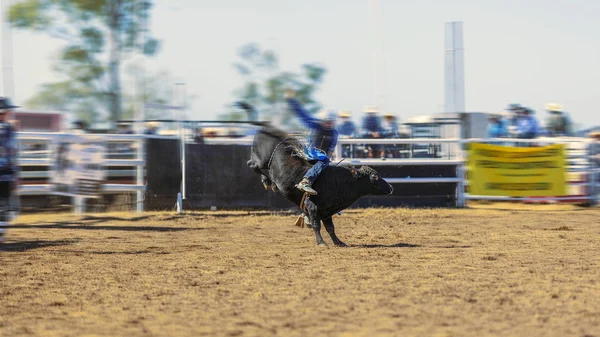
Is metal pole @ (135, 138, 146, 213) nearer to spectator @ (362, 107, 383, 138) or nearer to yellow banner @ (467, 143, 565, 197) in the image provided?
spectator @ (362, 107, 383, 138)

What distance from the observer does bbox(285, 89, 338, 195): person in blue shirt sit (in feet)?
33.3

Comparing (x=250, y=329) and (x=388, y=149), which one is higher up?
(x=388, y=149)

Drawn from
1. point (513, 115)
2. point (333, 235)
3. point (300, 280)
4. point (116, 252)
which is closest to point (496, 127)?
point (513, 115)

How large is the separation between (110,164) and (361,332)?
422 inches

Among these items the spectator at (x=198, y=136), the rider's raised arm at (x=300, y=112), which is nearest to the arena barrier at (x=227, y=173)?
the spectator at (x=198, y=136)

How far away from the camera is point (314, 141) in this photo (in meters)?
11.1

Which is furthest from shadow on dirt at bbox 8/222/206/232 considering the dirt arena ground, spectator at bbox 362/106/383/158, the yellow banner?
the yellow banner

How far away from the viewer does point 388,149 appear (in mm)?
16875

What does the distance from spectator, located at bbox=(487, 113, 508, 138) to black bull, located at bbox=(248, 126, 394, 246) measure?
8056 millimetres

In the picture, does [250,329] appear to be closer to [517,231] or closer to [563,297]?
[563,297]

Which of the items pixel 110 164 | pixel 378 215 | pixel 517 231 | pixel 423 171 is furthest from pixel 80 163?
pixel 517 231

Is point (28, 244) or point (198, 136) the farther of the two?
point (198, 136)

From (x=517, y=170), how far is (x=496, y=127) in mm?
1925

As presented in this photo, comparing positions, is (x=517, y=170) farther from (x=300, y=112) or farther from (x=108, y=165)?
(x=108, y=165)
